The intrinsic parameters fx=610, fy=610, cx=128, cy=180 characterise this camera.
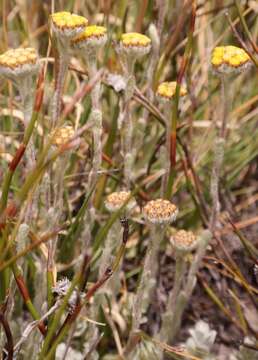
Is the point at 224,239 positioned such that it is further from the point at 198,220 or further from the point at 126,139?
the point at 126,139

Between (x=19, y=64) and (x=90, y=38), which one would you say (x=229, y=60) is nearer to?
(x=90, y=38)

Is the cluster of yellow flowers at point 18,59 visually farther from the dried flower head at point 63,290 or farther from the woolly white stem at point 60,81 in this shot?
the dried flower head at point 63,290

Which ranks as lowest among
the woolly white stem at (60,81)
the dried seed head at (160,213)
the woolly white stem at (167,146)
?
the dried seed head at (160,213)

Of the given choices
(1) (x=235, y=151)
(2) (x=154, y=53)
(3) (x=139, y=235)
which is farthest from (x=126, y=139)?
(1) (x=235, y=151)

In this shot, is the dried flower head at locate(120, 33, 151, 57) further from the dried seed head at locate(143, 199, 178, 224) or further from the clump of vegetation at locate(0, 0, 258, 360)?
the dried seed head at locate(143, 199, 178, 224)

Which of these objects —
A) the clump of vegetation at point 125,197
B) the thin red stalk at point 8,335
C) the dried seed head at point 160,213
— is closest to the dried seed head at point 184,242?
the clump of vegetation at point 125,197

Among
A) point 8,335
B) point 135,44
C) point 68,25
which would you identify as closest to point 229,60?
point 135,44

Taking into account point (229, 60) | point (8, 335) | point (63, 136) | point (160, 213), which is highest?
point (229, 60)

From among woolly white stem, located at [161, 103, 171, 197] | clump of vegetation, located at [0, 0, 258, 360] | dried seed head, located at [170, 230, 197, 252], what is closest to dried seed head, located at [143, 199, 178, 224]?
clump of vegetation, located at [0, 0, 258, 360]
